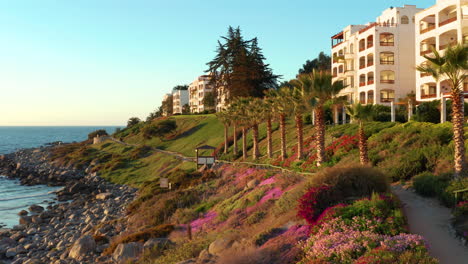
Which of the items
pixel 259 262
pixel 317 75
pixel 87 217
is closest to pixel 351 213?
pixel 259 262

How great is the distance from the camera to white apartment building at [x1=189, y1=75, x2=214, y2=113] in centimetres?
13762

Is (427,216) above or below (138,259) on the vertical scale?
above

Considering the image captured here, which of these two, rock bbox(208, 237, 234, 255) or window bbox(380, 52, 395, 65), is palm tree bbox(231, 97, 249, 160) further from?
rock bbox(208, 237, 234, 255)

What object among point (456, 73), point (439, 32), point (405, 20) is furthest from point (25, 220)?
point (405, 20)

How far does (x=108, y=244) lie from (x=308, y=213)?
15200 millimetres

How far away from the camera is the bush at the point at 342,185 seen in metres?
14.2

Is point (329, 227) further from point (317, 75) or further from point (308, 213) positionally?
point (317, 75)

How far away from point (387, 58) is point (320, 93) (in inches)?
1282

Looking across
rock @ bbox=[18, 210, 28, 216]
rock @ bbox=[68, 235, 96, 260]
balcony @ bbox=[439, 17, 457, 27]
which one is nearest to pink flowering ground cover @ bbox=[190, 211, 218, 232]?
rock @ bbox=[68, 235, 96, 260]

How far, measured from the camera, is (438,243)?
1131cm

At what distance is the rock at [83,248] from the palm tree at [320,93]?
1596cm

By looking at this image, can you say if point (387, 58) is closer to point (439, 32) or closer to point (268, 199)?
point (439, 32)

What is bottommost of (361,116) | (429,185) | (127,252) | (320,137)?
(127,252)

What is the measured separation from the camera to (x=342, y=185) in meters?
15.1
